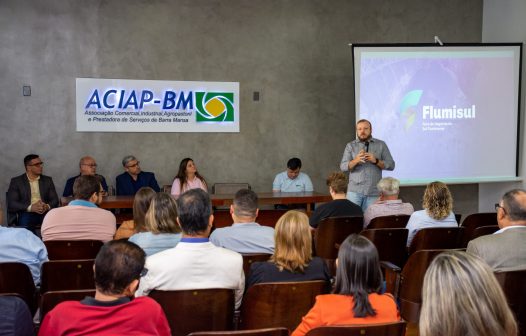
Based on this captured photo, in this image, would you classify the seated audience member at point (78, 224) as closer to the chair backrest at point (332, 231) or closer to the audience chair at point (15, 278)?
the audience chair at point (15, 278)

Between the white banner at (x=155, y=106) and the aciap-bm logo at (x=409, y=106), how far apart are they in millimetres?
2341

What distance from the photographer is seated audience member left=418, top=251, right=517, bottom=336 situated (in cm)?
139

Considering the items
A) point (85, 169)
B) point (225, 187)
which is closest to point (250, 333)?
point (85, 169)

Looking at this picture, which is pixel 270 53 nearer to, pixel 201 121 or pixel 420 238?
pixel 201 121

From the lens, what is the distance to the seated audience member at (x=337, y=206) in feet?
15.8

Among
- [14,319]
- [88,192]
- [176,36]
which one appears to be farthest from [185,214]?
[176,36]

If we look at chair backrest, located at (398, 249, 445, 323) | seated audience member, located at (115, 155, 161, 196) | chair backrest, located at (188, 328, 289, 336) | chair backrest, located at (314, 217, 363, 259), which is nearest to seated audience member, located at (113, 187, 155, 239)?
chair backrest, located at (314, 217, 363, 259)

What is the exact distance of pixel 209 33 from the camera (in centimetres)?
785

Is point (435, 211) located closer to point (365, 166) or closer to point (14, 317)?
point (365, 166)

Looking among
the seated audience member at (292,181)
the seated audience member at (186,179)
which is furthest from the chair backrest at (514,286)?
the seated audience member at (292,181)

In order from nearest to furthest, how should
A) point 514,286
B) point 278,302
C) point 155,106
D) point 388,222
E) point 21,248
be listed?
point 278,302 → point 514,286 → point 21,248 → point 388,222 → point 155,106

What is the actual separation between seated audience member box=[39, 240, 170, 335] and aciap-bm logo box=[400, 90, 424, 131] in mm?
6137

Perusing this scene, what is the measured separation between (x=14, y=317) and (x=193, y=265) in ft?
2.89

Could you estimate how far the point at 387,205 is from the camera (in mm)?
5031
